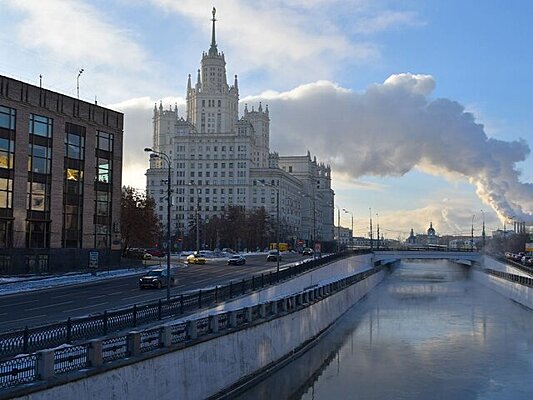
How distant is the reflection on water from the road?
1041cm

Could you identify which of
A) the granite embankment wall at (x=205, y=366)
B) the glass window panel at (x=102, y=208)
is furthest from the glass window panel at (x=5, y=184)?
the granite embankment wall at (x=205, y=366)

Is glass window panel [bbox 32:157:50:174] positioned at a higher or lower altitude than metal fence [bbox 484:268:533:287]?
higher

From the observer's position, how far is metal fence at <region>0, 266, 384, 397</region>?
16.4 metres

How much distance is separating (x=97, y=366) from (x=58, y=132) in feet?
161

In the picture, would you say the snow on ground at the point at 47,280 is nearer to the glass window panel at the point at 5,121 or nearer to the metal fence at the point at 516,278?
the glass window panel at the point at 5,121

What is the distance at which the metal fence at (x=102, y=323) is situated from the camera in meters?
18.2

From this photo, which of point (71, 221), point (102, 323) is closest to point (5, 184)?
point (71, 221)

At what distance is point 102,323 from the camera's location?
75.3 feet

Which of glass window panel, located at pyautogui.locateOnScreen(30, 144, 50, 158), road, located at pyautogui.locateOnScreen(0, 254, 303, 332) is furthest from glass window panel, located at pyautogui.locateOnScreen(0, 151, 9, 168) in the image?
road, located at pyautogui.locateOnScreen(0, 254, 303, 332)

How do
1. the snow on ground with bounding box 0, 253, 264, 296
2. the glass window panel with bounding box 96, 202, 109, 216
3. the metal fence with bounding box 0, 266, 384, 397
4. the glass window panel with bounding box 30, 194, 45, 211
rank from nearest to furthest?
1. the metal fence with bounding box 0, 266, 384, 397
2. the snow on ground with bounding box 0, 253, 264, 296
3. the glass window panel with bounding box 30, 194, 45, 211
4. the glass window panel with bounding box 96, 202, 109, 216

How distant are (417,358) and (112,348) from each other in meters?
26.8

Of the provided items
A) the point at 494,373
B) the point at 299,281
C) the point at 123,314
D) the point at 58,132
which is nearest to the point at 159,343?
the point at 123,314

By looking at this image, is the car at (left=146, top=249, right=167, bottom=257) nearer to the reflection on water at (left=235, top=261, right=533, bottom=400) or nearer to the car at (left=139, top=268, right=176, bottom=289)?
the reflection on water at (left=235, top=261, right=533, bottom=400)

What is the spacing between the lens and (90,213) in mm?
68375
